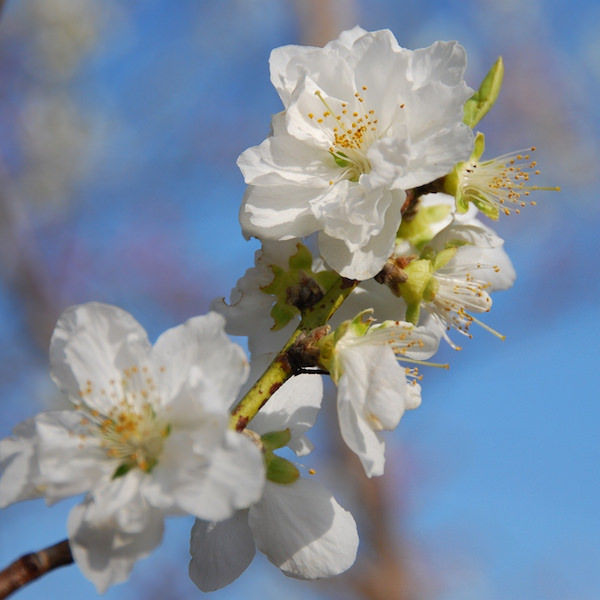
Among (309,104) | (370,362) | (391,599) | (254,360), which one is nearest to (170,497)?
(370,362)

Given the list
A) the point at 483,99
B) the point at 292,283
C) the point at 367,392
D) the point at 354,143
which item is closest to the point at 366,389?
the point at 367,392

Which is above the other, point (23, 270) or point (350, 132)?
point (23, 270)

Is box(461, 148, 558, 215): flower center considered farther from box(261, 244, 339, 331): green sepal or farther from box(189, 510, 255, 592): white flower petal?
box(189, 510, 255, 592): white flower petal

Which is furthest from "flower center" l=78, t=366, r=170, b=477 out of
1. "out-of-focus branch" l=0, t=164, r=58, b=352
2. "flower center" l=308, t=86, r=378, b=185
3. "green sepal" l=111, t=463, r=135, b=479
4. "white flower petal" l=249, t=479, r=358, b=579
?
"out-of-focus branch" l=0, t=164, r=58, b=352

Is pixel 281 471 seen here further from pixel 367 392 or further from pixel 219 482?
pixel 219 482

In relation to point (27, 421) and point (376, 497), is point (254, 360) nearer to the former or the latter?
point (27, 421)

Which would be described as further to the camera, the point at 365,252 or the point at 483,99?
the point at 483,99

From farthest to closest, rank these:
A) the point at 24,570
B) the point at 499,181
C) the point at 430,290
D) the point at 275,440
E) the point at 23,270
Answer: the point at 23,270
the point at 499,181
the point at 430,290
the point at 275,440
the point at 24,570
